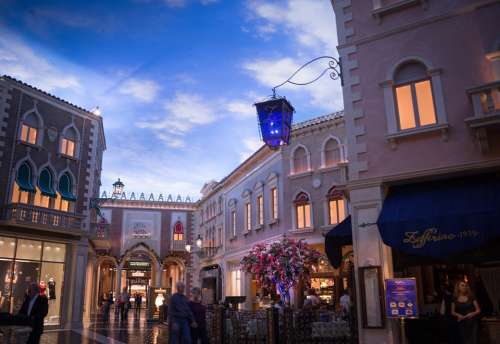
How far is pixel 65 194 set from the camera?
20.6 metres

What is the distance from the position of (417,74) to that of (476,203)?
2.84m

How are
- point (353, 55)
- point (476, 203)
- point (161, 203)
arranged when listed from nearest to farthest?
point (476, 203), point (353, 55), point (161, 203)

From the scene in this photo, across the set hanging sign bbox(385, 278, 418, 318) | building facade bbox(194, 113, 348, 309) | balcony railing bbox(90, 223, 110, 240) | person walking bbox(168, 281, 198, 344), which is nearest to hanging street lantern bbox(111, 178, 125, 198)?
balcony railing bbox(90, 223, 110, 240)

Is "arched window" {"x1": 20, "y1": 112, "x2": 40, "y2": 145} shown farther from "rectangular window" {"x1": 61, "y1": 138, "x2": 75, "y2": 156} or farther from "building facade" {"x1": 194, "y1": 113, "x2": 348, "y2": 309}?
"building facade" {"x1": 194, "y1": 113, "x2": 348, "y2": 309}

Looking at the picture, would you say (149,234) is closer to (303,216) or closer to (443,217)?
(303,216)

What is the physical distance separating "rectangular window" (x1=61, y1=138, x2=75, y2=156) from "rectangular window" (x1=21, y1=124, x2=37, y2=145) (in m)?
1.41

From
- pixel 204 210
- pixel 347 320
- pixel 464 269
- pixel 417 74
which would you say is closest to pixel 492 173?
pixel 417 74

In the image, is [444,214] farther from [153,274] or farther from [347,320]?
[153,274]

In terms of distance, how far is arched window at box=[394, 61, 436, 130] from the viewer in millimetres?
8938

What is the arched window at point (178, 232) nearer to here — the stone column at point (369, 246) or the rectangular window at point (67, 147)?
the rectangular window at point (67, 147)

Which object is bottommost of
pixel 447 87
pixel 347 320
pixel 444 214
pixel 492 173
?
pixel 347 320

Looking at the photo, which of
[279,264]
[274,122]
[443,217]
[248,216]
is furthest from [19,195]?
[443,217]

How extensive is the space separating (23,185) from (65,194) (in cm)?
214

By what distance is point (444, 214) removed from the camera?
7.86m
